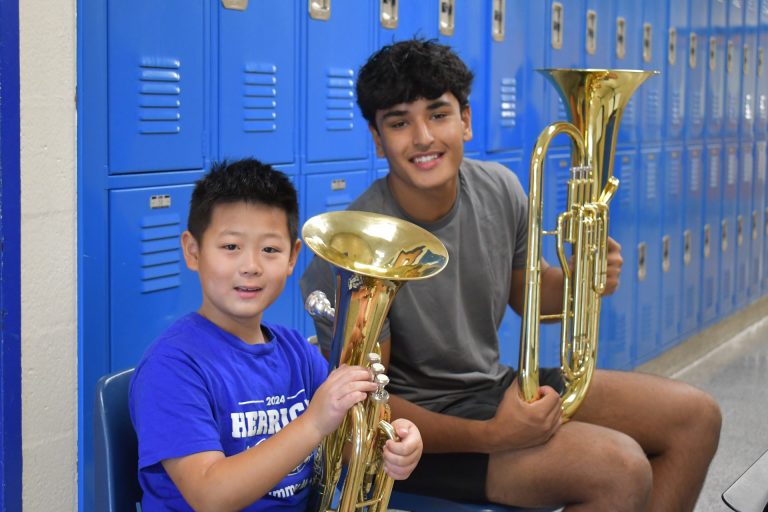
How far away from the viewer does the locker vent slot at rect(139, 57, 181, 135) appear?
2457 millimetres

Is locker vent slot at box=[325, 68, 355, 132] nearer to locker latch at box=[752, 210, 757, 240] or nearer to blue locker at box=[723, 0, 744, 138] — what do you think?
blue locker at box=[723, 0, 744, 138]

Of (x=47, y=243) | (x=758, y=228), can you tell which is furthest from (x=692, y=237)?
(x=47, y=243)

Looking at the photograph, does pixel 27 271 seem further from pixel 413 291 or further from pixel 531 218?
pixel 531 218

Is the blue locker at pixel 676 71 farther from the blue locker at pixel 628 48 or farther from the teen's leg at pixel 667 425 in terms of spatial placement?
the teen's leg at pixel 667 425

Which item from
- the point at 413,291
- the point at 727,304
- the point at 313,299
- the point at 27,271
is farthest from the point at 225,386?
the point at 727,304

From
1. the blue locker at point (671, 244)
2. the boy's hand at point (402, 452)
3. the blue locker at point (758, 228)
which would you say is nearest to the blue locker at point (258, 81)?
the boy's hand at point (402, 452)

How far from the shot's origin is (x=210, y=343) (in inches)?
66.7

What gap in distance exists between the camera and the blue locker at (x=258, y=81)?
272cm

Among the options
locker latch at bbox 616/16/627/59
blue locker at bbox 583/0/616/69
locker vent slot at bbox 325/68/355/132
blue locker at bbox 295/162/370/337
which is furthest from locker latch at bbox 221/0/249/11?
locker latch at bbox 616/16/627/59

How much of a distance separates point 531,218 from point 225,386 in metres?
0.68

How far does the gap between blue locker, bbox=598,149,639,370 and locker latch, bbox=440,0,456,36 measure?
5.40 feet

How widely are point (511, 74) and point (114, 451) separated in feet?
9.44

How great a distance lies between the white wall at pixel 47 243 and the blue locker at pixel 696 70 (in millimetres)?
4535

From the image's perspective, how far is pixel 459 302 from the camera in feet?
7.36
